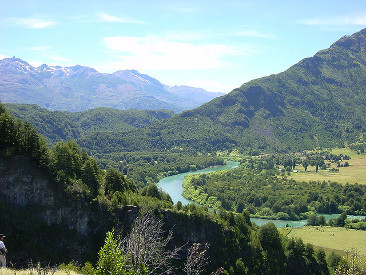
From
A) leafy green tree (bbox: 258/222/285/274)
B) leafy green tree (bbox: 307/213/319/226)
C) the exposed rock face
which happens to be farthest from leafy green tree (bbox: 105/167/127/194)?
leafy green tree (bbox: 307/213/319/226)

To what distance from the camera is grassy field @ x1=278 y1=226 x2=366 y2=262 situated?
70500 millimetres

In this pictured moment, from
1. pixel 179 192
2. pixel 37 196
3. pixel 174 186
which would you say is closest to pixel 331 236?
pixel 179 192

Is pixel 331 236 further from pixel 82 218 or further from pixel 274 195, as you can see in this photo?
pixel 82 218

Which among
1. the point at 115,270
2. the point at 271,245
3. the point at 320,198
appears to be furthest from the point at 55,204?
the point at 320,198

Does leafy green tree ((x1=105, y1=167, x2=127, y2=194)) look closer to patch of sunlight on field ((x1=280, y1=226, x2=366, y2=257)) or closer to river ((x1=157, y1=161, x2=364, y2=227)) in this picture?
patch of sunlight on field ((x1=280, y1=226, x2=366, y2=257))

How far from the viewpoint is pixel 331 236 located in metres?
77.3

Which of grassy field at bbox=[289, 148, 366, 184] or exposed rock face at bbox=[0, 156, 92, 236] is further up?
exposed rock face at bbox=[0, 156, 92, 236]

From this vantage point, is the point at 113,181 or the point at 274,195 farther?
the point at 274,195

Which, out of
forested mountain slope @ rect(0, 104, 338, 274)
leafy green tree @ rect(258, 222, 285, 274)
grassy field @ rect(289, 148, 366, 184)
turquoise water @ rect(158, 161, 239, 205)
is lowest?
grassy field @ rect(289, 148, 366, 184)

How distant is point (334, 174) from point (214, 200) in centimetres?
8141

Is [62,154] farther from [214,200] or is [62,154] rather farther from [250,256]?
[214,200]

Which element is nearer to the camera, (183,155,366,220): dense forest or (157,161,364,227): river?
(157,161,364,227): river

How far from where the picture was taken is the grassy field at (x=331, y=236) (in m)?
70.5

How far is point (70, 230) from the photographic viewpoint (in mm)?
41438
